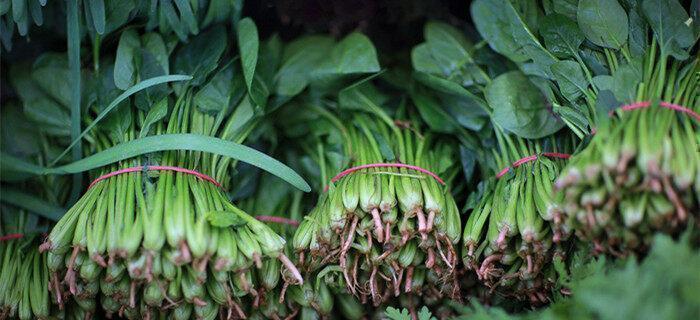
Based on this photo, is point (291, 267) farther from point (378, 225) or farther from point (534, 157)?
point (534, 157)

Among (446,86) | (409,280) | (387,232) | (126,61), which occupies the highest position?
(126,61)

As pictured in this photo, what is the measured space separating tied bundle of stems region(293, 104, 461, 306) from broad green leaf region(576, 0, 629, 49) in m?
0.38

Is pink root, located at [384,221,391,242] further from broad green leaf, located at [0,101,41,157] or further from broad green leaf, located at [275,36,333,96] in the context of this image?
broad green leaf, located at [0,101,41,157]

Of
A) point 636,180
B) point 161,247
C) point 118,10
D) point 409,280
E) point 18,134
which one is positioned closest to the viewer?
point 636,180

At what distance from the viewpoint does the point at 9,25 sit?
1.24 meters

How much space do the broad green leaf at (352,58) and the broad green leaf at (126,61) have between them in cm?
37

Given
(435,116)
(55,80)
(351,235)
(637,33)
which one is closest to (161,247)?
(351,235)

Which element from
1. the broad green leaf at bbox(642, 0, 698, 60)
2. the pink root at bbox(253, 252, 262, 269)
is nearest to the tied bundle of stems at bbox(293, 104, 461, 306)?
the pink root at bbox(253, 252, 262, 269)

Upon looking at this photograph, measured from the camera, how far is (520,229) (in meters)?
1.10

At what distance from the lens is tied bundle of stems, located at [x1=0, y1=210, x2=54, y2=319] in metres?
1.20

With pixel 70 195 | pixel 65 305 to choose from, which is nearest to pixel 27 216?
pixel 70 195

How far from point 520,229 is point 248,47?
2.00 ft

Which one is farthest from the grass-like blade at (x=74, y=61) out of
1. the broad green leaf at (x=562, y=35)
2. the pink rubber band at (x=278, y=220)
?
the broad green leaf at (x=562, y=35)

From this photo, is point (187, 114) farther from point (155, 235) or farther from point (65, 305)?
point (65, 305)
